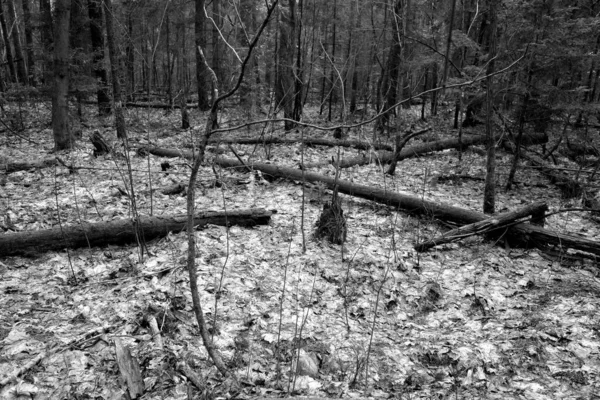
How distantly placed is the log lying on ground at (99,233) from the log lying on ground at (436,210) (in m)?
1.48

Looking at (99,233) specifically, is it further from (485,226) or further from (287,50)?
(287,50)

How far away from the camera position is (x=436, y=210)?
6516mm

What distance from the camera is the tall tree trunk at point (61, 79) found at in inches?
368

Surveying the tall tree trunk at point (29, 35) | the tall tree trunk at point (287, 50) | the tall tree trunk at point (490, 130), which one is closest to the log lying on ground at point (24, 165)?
the tall tree trunk at point (287, 50)

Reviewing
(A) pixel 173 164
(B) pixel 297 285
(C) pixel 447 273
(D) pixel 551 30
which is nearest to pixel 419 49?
(D) pixel 551 30

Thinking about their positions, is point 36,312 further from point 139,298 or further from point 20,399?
point 20,399

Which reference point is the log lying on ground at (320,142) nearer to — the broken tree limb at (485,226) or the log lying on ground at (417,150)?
the log lying on ground at (417,150)

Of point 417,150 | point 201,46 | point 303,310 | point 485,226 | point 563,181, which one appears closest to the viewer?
point 303,310

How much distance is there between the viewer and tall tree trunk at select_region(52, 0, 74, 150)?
934 cm

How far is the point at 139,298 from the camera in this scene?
404 centimetres

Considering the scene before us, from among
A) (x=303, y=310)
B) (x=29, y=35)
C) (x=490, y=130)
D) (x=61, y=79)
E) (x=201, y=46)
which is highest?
(x=29, y=35)

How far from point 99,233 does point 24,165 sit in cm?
451

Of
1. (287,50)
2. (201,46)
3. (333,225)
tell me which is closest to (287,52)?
(287,50)

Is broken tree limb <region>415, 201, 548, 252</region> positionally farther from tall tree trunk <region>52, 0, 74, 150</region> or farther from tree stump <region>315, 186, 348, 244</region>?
tall tree trunk <region>52, 0, 74, 150</region>
